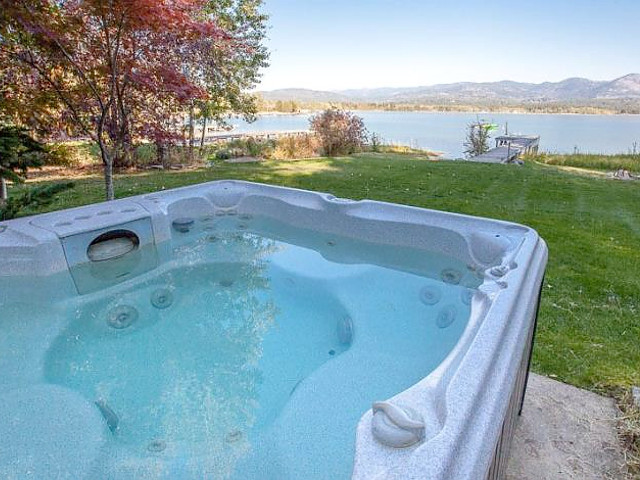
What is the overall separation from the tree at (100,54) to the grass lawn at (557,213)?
Answer: 46.4 inches

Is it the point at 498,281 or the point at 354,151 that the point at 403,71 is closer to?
the point at 354,151

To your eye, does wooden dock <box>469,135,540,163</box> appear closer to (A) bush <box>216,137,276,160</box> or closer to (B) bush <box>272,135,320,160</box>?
(B) bush <box>272,135,320,160</box>

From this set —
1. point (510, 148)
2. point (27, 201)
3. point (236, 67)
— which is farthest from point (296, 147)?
point (510, 148)

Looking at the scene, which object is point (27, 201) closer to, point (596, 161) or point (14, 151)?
point (14, 151)

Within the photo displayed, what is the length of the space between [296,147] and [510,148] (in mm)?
7623

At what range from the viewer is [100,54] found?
12.8 feet

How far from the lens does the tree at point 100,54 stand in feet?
10.8

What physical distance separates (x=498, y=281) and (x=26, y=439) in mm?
1857

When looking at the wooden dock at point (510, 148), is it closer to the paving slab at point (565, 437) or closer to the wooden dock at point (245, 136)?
the wooden dock at point (245, 136)

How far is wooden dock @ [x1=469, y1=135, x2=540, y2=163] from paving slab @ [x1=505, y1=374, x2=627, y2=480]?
32.8 ft

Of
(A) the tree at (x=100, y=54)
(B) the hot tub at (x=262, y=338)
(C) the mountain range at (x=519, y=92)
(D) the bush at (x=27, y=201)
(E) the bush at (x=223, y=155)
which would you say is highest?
(C) the mountain range at (x=519, y=92)

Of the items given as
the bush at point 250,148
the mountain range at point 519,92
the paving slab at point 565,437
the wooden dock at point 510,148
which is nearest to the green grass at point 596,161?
the wooden dock at point 510,148

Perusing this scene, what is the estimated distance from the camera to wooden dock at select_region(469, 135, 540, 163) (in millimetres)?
11188

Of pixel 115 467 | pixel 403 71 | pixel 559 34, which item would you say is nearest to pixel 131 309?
pixel 115 467
